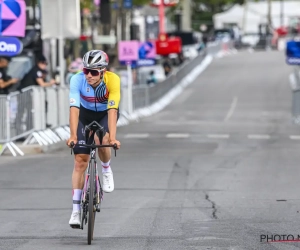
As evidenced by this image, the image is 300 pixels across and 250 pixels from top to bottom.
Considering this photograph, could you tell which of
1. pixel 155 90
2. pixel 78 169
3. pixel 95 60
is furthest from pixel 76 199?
pixel 155 90

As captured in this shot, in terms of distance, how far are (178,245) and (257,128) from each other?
887 inches

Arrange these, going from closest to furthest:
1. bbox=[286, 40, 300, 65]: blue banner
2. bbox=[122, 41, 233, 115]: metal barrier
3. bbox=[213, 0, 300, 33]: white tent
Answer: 1. bbox=[286, 40, 300, 65]: blue banner
2. bbox=[122, 41, 233, 115]: metal barrier
3. bbox=[213, 0, 300, 33]: white tent

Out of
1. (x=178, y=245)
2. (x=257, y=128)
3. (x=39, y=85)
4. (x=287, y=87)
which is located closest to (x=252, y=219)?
(x=178, y=245)

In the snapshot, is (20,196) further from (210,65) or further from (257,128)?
(210,65)

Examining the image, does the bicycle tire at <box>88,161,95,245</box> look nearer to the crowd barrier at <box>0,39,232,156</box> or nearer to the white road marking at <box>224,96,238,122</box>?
the crowd barrier at <box>0,39,232,156</box>

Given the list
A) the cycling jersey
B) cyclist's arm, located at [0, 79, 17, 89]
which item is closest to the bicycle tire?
the cycling jersey

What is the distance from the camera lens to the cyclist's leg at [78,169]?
10.1 metres

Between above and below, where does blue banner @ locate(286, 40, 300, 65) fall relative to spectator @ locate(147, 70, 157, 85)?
above

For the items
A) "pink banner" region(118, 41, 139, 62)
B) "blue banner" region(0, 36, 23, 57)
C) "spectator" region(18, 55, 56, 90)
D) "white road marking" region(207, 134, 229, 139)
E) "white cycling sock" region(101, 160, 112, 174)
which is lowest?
"white road marking" region(207, 134, 229, 139)

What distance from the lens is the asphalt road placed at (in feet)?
33.7

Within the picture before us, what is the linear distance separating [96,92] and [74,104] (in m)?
0.26

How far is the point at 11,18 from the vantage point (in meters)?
21.3

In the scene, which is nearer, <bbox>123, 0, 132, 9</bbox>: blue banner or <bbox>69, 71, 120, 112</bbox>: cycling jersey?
<bbox>69, 71, 120, 112</bbox>: cycling jersey

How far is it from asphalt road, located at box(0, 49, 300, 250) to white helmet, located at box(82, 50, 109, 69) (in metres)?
1.63
